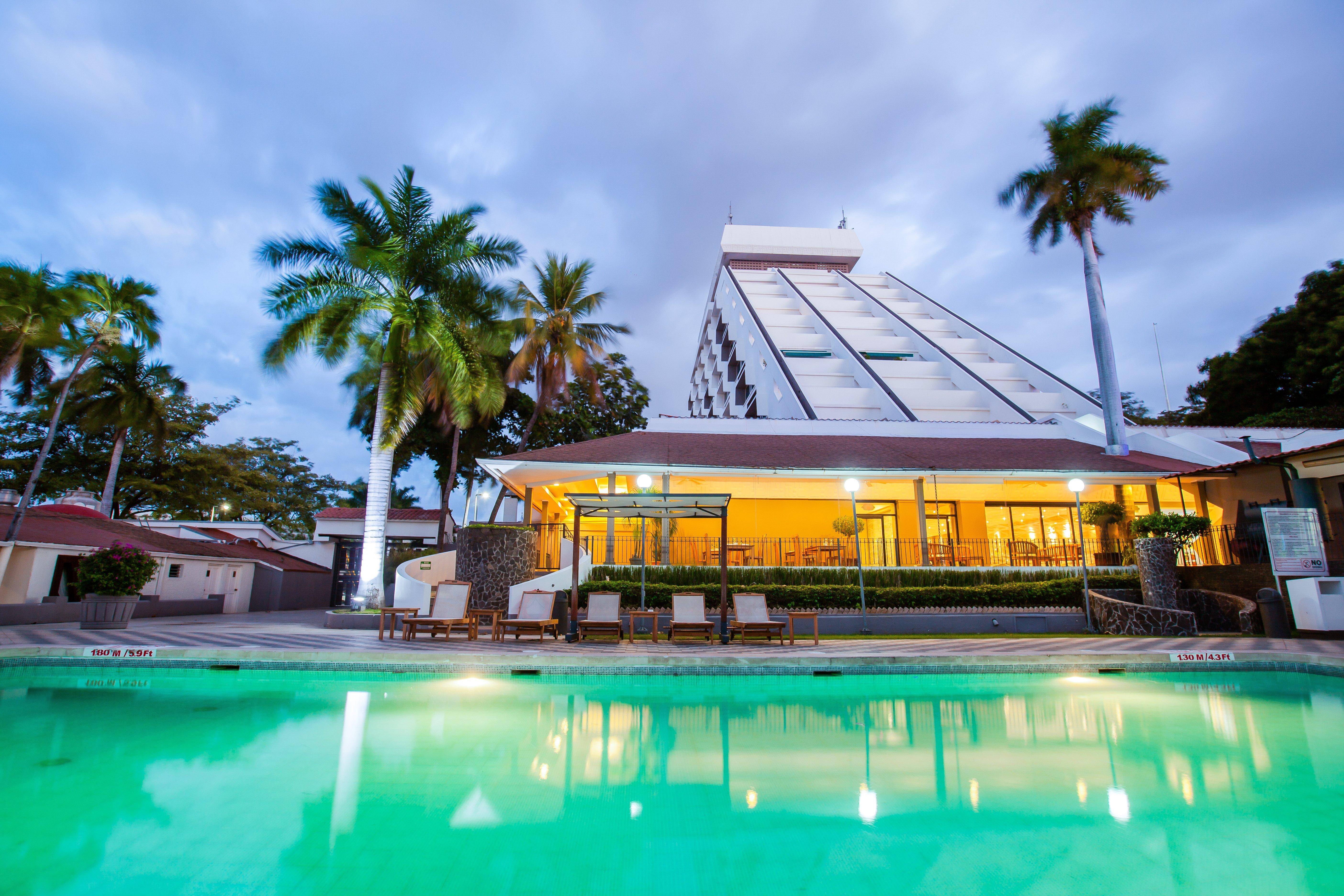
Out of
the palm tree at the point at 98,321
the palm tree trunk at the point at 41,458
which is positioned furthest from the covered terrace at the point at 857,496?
the palm tree at the point at 98,321

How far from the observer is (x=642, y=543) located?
12.6 m

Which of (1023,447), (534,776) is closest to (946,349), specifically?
(1023,447)

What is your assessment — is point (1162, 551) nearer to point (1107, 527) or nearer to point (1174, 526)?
point (1174, 526)

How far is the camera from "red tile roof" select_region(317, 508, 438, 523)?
27.5 m

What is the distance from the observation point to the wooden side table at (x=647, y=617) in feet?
36.0

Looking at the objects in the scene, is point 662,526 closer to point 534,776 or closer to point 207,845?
point 534,776

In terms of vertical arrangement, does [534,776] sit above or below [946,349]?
below

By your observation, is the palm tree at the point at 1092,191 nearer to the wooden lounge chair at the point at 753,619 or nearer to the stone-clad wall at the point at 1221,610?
the stone-clad wall at the point at 1221,610

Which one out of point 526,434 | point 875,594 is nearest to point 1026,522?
point 875,594

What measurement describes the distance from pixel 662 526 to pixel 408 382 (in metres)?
6.68

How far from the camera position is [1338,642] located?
1040 centimetres

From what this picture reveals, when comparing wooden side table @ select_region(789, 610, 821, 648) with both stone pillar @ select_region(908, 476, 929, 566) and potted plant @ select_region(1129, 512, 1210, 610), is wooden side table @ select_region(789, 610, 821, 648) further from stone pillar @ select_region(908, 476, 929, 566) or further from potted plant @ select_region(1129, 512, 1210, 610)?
potted plant @ select_region(1129, 512, 1210, 610)

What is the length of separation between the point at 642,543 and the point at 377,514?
20.4 feet

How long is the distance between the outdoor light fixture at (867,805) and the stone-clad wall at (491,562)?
1083 cm
